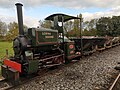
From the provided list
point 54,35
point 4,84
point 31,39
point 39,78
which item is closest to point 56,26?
point 54,35

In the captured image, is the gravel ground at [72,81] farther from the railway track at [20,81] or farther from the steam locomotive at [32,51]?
the steam locomotive at [32,51]

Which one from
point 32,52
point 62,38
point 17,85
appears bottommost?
point 17,85

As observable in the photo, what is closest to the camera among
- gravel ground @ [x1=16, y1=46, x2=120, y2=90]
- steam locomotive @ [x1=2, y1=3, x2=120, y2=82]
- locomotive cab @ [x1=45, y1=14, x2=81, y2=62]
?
gravel ground @ [x1=16, y1=46, x2=120, y2=90]

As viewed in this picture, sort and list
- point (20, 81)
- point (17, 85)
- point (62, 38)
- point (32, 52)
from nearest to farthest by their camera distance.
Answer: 1. point (17, 85)
2. point (20, 81)
3. point (32, 52)
4. point (62, 38)

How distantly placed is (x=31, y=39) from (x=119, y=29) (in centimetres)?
2928

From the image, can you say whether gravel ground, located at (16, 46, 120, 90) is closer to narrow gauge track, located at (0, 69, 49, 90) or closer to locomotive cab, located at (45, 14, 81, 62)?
narrow gauge track, located at (0, 69, 49, 90)

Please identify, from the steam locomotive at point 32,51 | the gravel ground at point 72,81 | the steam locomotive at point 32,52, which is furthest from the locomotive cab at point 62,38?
the gravel ground at point 72,81

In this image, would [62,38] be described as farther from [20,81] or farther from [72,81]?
[20,81]

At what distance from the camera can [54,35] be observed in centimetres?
677

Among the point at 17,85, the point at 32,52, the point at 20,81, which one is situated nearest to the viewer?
the point at 17,85

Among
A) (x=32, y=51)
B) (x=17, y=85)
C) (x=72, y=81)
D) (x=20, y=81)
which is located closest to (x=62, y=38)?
(x=32, y=51)

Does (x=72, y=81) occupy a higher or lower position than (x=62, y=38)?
lower

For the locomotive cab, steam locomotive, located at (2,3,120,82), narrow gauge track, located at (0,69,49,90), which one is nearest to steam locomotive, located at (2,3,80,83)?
steam locomotive, located at (2,3,120,82)

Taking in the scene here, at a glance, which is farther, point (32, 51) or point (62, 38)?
point (62, 38)
